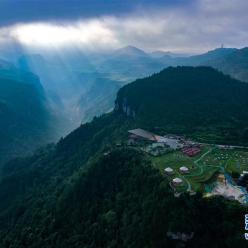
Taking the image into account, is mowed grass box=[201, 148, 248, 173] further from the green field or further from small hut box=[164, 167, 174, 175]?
small hut box=[164, 167, 174, 175]

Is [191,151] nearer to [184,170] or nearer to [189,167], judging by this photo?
[189,167]

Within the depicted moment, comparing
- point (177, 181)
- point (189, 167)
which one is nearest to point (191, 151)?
point (189, 167)

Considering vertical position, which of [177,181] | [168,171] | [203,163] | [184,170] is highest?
[177,181]

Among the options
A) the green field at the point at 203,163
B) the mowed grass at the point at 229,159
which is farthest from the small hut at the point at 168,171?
the mowed grass at the point at 229,159

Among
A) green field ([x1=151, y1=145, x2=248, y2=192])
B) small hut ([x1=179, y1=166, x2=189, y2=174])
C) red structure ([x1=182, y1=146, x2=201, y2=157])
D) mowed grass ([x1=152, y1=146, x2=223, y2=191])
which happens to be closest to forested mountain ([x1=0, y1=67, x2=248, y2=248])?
mowed grass ([x1=152, y1=146, x2=223, y2=191])

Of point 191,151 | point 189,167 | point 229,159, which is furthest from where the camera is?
point 191,151

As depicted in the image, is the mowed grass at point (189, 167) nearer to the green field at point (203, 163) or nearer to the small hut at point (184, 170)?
the green field at point (203, 163)
